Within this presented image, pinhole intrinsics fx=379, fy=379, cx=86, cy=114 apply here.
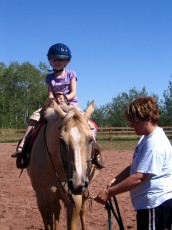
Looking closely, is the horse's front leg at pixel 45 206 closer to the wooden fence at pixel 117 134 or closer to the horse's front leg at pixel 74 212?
the horse's front leg at pixel 74 212

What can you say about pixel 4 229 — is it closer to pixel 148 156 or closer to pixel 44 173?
pixel 44 173

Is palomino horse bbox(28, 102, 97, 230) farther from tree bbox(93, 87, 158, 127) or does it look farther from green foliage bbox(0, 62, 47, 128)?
green foliage bbox(0, 62, 47, 128)

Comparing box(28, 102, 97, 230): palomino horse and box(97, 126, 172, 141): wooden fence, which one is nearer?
box(28, 102, 97, 230): palomino horse

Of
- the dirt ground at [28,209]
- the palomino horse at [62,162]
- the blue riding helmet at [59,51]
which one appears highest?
the blue riding helmet at [59,51]

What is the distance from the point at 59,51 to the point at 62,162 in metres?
2.24

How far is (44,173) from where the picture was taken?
475 cm

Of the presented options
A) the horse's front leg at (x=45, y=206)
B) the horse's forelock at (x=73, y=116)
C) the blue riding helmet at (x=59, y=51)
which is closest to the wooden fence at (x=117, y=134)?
the blue riding helmet at (x=59, y=51)

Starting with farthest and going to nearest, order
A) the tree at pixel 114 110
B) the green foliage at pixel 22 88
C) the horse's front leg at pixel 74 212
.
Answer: the green foliage at pixel 22 88 < the tree at pixel 114 110 < the horse's front leg at pixel 74 212

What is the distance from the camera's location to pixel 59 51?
5.52 metres

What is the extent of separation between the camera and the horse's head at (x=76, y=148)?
344 centimetres

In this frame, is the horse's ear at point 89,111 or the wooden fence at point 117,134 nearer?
the horse's ear at point 89,111

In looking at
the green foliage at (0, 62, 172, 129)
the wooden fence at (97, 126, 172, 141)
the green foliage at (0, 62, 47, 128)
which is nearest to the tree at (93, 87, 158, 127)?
the green foliage at (0, 62, 172, 129)

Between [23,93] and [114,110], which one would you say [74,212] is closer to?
[114,110]

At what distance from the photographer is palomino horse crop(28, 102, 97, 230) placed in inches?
138
